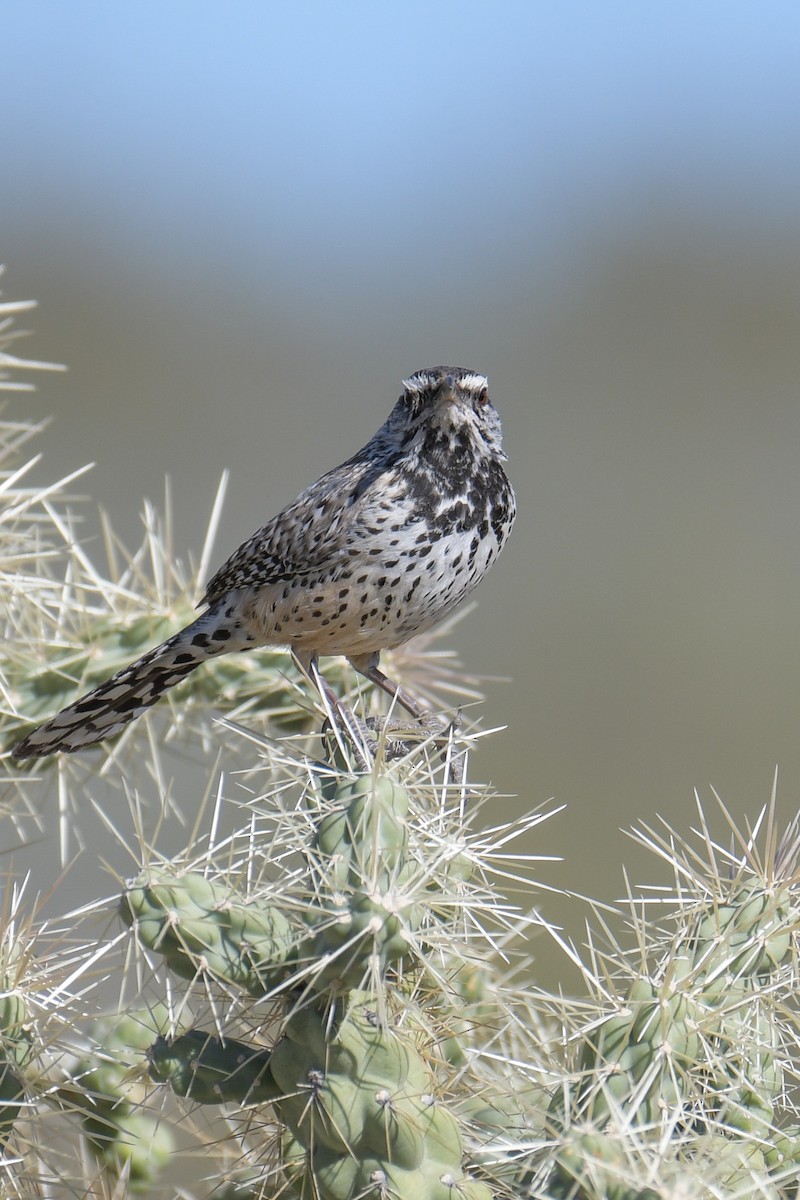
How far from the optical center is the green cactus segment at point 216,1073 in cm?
163

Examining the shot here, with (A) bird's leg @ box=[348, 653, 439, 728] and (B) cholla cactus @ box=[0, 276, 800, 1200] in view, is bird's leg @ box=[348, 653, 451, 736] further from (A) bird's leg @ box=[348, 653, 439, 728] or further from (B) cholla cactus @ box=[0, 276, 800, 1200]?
(B) cholla cactus @ box=[0, 276, 800, 1200]

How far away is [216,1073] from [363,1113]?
0.23 metres

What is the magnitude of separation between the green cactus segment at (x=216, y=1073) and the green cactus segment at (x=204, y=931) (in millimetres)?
94

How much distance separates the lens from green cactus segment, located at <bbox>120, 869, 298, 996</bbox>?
1566 mm

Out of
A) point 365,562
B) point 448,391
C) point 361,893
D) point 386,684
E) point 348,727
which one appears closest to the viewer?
point 361,893

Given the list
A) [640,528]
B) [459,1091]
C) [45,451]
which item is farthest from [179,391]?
Result: [459,1091]

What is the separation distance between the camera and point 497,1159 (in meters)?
1.62

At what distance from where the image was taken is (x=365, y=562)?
253cm

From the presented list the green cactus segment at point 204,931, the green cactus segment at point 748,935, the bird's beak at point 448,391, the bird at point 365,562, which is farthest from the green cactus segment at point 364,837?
the bird's beak at point 448,391

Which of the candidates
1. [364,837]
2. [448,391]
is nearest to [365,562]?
[448,391]

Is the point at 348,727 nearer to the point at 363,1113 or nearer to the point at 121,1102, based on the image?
the point at 363,1113

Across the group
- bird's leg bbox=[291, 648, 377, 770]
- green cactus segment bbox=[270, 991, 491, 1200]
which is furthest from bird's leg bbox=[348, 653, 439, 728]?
green cactus segment bbox=[270, 991, 491, 1200]

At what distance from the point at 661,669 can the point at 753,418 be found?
16.4ft

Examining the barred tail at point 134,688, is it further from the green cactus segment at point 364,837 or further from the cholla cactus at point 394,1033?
the green cactus segment at point 364,837
